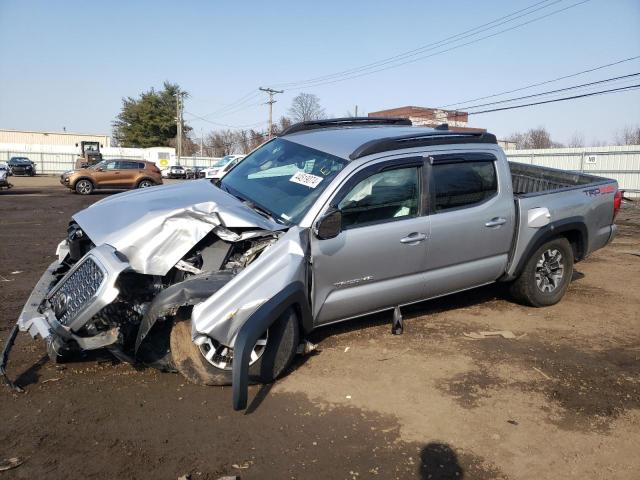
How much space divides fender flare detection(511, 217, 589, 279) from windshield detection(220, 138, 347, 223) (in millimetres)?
2355

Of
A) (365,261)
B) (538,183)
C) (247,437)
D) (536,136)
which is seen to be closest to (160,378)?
(247,437)

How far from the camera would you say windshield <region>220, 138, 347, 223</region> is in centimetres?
399

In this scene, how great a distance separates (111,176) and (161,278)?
22.4 meters

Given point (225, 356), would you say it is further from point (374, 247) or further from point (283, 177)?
point (283, 177)

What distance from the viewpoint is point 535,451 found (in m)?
2.95

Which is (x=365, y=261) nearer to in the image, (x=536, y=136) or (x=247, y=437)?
(x=247, y=437)

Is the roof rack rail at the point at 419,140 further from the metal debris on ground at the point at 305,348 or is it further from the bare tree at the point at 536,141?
the bare tree at the point at 536,141

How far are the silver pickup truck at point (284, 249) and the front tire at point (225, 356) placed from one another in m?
0.01

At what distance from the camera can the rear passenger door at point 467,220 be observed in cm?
445

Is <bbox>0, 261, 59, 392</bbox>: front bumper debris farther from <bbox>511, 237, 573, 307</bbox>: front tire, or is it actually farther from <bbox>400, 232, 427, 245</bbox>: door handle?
<bbox>511, 237, 573, 307</bbox>: front tire

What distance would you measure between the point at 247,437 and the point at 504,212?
3.27 meters

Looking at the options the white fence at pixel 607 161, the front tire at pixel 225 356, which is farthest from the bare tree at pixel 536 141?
the front tire at pixel 225 356

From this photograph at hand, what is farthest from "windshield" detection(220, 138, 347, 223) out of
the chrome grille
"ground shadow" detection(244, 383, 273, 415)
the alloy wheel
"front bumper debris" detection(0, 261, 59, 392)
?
the alloy wheel

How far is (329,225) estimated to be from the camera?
3691 millimetres
